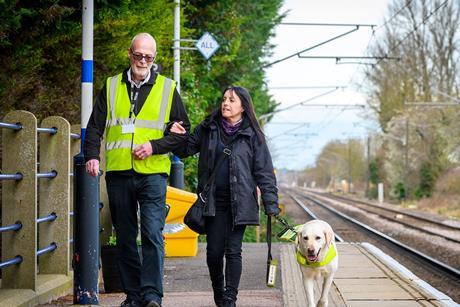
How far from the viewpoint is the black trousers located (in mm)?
6980

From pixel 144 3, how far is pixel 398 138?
53.5 meters

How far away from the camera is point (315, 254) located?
7.22 metres

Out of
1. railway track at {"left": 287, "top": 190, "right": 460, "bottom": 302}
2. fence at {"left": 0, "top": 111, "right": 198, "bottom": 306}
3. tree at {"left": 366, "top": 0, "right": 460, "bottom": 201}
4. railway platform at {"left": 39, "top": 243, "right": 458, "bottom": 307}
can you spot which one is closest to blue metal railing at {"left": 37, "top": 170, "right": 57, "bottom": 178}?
fence at {"left": 0, "top": 111, "right": 198, "bottom": 306}

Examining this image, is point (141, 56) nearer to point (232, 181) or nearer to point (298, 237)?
point (232, 181)

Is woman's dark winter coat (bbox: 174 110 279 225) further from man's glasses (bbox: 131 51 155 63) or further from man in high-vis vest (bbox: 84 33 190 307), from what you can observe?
man's glasses (bbox: 131 51 155 63)

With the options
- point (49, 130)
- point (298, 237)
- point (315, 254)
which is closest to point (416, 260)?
point (298, 237)

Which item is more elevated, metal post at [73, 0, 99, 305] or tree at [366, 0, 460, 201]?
tree at [366, 0, 460, 201]

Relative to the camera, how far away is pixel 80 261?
7.21m

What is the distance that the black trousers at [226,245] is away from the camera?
6.98 metres

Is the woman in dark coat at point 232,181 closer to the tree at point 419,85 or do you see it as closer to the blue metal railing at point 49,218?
the blue metal railing at point 49,218

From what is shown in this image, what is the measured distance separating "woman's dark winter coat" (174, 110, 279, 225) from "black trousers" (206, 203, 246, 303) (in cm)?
12

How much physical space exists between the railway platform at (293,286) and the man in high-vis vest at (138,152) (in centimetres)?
112

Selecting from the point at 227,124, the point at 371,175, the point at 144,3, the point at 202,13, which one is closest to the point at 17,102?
the point at 144,3

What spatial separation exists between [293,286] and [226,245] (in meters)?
2.31
